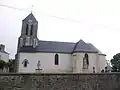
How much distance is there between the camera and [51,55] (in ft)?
107

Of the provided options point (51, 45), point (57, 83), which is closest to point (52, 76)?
point (57, 83)

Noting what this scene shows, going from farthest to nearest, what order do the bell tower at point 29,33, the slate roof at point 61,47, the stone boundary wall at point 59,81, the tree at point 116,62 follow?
1. the bell tower at point 29,33
2. the slate roof at point 61,47
3. the tree at point 116,62
4. the stone boundary wall at point 59,81

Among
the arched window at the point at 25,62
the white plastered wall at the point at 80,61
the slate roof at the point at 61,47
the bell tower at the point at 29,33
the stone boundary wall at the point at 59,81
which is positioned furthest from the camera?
the bell tower at the point at 29,33

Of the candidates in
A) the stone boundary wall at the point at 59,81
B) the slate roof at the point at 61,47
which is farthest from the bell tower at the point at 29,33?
the stone boundary wall at the point at 59,81

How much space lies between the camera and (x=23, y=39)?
3394cm

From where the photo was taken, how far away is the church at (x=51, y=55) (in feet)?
103

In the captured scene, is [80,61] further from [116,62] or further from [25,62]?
[25,62]

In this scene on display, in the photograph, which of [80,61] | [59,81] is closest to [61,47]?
[80,61]

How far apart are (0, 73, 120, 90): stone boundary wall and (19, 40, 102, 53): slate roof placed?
55.2 ft

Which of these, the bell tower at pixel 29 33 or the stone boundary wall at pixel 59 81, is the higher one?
the bell tower at pixel 29 33

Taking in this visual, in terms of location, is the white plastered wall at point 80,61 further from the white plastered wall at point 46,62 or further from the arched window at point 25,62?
the arched window at point 25,62

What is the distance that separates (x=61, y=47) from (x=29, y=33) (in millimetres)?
6644

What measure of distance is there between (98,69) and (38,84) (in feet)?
68.3

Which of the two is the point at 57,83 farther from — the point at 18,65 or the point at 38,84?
the point at 18,65
